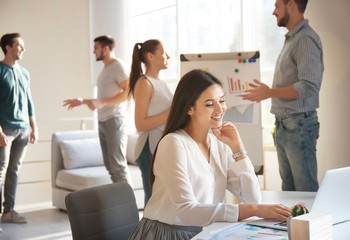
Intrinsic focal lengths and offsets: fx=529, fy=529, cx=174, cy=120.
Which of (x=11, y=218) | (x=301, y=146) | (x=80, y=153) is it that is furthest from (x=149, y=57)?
(x=80, y=153)

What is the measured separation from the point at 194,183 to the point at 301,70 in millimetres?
1344

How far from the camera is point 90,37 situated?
7.14 m

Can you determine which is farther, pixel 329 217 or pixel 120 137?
pixel 120 137

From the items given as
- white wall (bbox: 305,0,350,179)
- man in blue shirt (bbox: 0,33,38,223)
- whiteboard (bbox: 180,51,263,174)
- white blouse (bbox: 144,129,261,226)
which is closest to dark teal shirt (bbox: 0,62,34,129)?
man in blue shirt (bbox: 0,33,38,223)

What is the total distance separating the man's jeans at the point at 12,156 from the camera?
4.31 meters

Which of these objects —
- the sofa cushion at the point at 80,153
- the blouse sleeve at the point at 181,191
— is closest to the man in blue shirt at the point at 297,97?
the blouse sleeve at the point at 181,191

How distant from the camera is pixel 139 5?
268 inches

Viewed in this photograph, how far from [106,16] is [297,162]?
4379mm

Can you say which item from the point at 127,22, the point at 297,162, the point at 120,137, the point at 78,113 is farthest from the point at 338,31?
the point at 78,113

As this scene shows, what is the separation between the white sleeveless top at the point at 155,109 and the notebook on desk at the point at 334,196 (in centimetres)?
168

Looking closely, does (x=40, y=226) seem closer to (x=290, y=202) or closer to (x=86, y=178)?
(x=86, y=178)

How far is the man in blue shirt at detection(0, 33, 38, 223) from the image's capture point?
434 centimetres

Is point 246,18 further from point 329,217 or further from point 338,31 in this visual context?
point 329,217

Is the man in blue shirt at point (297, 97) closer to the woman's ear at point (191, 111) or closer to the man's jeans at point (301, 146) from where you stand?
the man's jeans at point (301, 146)
